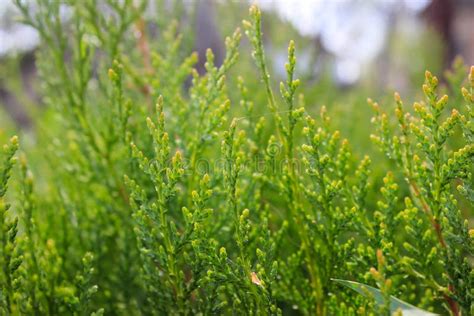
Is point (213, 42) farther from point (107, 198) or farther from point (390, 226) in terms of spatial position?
point (390, 226)

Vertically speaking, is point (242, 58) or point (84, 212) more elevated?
point (242, 58)

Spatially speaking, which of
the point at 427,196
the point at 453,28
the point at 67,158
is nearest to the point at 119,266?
the point at 67,158

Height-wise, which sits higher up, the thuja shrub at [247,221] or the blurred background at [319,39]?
the blurred background at [319,39]

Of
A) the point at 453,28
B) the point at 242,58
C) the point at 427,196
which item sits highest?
the point at 453,28

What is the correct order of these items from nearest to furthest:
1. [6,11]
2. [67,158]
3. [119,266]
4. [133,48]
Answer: [119,266], [67,158], [133,48], [6,11]

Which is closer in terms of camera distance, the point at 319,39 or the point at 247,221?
the point at 247,221

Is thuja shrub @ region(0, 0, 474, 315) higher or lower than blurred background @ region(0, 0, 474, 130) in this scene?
lower

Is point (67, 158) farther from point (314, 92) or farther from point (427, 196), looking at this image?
point (314, 92)

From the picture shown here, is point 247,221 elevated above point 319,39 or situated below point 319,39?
below

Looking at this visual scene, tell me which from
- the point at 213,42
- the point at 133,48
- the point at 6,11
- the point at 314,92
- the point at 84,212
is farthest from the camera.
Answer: the point at 213,42

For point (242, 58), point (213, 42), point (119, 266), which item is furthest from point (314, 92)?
point (213, 42)

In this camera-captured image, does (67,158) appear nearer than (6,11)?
Yes
